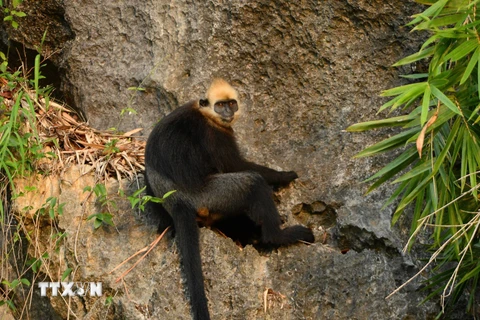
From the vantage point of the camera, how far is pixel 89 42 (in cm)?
619

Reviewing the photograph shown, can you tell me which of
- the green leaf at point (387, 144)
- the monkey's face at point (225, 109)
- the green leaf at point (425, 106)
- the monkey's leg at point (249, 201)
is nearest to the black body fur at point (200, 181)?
the monkey's leg at point (249, 201)

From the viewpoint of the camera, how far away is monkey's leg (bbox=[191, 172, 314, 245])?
495 cm

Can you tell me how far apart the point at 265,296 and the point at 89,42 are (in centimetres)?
269

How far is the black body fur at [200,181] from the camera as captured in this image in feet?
16.2

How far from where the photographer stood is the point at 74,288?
4809 mm

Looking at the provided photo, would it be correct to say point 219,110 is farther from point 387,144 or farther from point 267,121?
point 387,144

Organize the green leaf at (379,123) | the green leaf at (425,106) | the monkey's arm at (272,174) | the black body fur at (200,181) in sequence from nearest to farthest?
the green leaf at (425,106) < the green leaf at (379,123) < the black body fur at (200,181) < the monkey's arm at (272,174)

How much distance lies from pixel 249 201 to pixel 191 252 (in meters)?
0.57

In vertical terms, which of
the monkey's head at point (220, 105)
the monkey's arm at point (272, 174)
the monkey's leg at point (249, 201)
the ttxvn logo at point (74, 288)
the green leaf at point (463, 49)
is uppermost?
the monkey's head at point (220, 105)

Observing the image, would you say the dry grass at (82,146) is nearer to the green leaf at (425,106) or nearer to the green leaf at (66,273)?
the green leaf at (66,273)

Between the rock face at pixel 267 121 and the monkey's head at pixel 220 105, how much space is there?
1.37 feet

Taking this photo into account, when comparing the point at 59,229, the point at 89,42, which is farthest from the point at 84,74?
the point at 59,229

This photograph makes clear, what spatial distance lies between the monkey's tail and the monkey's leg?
13 cm

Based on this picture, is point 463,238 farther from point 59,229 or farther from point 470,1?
point 59,229
